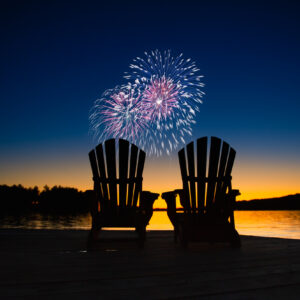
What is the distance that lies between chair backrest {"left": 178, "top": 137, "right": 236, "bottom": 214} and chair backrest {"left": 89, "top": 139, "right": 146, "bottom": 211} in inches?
24.6

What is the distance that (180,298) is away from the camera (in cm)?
158

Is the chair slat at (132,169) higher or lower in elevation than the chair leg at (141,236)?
higher

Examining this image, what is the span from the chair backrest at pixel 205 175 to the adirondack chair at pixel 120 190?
477mm

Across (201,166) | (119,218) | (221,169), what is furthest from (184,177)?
(119,218)

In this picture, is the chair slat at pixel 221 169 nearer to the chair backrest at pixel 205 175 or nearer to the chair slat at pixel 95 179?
the chair backrest at pixel 205 175

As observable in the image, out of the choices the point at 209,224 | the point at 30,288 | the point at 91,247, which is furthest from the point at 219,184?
the point at 30,288

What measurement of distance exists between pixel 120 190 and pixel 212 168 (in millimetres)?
1246

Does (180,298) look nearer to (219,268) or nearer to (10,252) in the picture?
(219,268)

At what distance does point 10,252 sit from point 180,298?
2.32 metres

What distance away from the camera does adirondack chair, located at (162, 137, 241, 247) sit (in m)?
3.64

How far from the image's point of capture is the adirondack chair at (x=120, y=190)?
382cm

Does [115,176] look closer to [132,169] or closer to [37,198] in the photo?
[132,169]

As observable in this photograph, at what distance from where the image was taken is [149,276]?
2049 mm

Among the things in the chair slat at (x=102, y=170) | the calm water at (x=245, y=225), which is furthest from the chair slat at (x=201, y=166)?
the calm water at (x=245, y=225)
